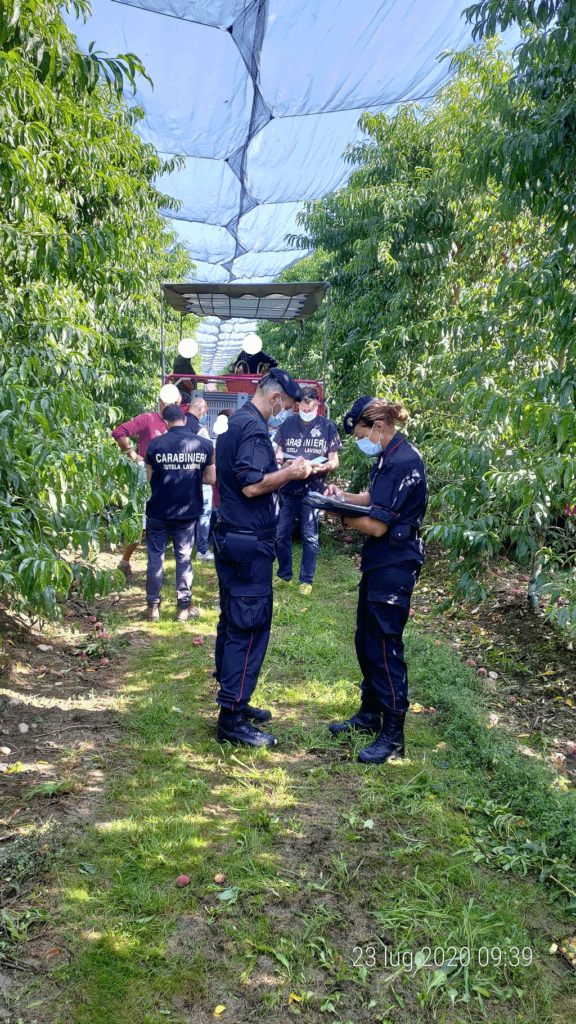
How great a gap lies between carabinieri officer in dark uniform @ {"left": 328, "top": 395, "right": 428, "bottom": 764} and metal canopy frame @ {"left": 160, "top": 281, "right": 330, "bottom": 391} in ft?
16.7

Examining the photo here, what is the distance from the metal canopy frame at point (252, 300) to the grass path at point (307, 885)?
5938 mm

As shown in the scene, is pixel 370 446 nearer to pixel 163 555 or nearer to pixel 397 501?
pixel 397 501

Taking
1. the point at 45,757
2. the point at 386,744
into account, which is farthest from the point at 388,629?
the point at 45,757

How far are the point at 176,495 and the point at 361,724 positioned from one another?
2.55 meters

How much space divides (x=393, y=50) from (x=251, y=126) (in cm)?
240

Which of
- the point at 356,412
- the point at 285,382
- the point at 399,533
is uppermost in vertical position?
the point at 285,382

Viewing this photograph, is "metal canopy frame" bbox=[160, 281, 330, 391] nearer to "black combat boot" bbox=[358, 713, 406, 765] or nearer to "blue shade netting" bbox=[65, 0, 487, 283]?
"blue shade netting" bbox=[65, 0, 487, 283]

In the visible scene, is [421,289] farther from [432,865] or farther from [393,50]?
[432,865]

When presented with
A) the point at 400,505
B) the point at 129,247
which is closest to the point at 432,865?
the point at 400,505

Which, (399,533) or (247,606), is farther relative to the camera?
(247,606)

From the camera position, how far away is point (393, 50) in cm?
678

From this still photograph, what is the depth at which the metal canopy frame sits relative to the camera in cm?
845
